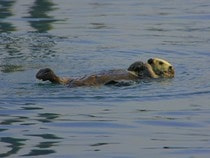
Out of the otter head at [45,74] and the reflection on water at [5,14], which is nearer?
the otter head at [45,74]

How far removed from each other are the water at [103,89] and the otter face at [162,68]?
0.41 feet

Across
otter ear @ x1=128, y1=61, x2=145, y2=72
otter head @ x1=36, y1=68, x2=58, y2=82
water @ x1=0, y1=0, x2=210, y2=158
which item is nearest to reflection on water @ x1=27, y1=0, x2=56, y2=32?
water @ x1=0, y1=0, x2=210, y2=158

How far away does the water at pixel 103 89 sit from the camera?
8.70 m

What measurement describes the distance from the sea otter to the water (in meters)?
0.13

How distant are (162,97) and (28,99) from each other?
150 centimetres

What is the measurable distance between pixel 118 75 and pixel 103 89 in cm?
46

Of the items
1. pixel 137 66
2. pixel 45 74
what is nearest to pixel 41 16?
pixel 137 66

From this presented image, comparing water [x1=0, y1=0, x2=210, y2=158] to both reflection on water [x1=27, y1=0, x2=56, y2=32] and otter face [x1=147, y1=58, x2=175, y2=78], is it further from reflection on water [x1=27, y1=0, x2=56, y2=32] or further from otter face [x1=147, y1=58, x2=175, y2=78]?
otter face [x1=147, y1=58, x2=175, y2=78]

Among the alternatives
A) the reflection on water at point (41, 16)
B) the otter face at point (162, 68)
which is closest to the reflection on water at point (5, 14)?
the reflection on water at point (41, 16)

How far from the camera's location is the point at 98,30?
1714 cm

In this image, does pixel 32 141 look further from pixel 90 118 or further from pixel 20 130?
pixel 90 118

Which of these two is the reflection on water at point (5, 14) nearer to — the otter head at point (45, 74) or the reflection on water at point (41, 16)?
the reflection on water at point (41, 16)

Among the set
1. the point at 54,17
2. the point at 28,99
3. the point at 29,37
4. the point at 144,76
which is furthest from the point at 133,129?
the point at 54,17

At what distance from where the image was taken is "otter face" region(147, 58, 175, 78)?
12.3 m
